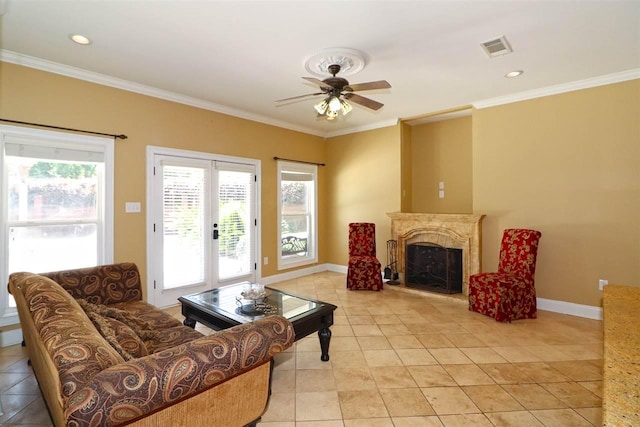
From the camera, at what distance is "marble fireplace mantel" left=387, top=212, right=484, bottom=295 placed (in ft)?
13.9

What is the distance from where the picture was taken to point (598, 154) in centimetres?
349

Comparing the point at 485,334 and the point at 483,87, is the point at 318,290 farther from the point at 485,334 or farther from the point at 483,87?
the point at 483,87

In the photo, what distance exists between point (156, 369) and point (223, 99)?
3.79 m

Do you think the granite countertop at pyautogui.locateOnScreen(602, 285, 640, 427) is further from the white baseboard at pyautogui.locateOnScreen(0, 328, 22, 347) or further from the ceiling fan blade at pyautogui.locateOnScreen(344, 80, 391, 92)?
the white baseboard at pyautogui.locateOnScreen(0, 328, 22, 347)

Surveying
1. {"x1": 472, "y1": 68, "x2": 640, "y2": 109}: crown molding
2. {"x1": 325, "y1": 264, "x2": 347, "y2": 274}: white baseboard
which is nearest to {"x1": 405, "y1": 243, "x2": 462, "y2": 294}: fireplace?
{"x1": 325, "y1": 264, "x2": 347, "y2": 274}: white baseboard

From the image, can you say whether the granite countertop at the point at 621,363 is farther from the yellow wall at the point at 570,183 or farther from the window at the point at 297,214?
the window at the point at 297,214

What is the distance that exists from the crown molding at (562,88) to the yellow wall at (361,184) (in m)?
1.44

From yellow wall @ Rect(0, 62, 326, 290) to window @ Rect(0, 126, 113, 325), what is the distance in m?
0.14

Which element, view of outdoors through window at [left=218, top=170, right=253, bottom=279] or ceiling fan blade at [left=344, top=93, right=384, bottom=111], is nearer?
ceiling fan blade at [left=344, top=93, right=384, bottom=111]

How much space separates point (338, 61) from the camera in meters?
2.91

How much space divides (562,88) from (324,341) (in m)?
4.07

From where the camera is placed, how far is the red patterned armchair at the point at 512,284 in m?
3.44

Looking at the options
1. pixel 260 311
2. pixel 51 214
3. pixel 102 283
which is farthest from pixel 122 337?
pixel 51 214

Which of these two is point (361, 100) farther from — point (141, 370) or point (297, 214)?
point (297, 214)
